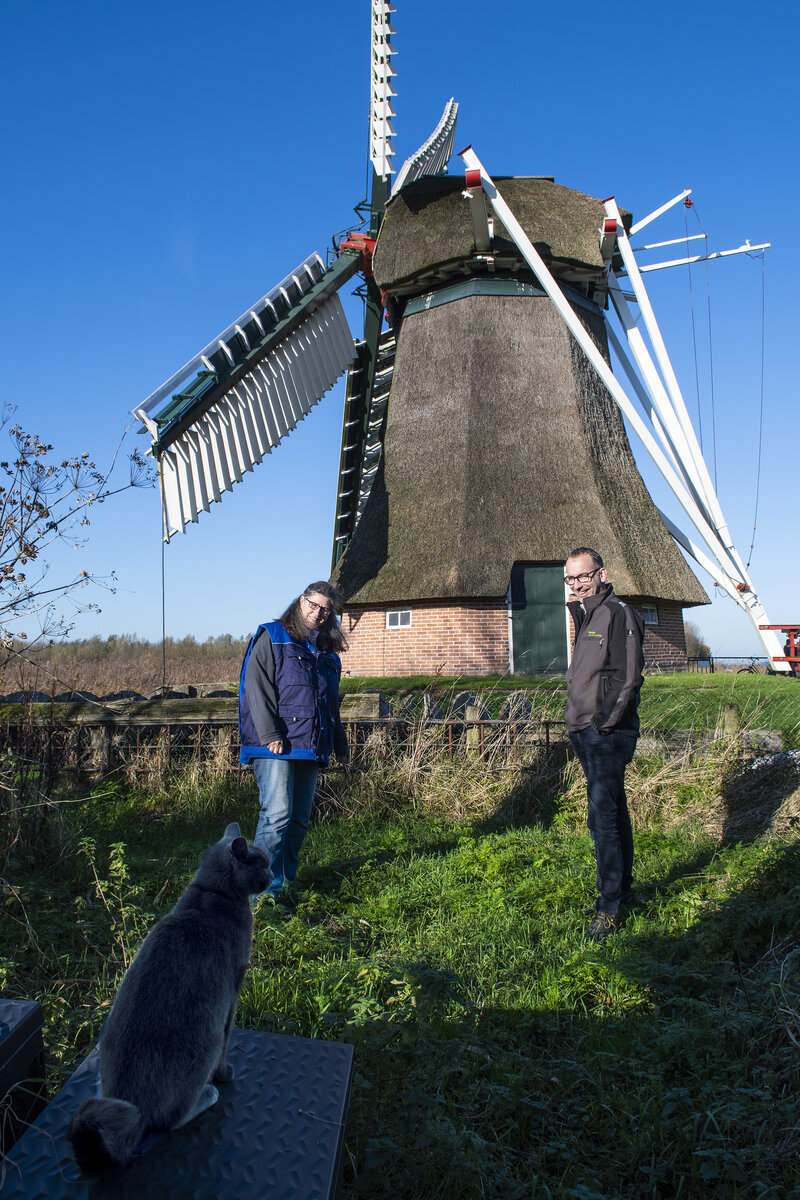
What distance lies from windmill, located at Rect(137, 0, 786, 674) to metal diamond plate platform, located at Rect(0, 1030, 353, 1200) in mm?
11033

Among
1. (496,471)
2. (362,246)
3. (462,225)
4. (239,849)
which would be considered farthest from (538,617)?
(239,849)

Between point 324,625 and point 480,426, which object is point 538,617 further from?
A: point 324,625

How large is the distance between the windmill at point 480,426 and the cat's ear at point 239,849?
1052cm

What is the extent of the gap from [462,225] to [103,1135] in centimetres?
1540

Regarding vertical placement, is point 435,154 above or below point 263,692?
above

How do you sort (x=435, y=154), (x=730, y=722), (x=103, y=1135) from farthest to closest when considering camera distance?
(x=435, y=154), (x=730, y=722), (x=103, y=1135)

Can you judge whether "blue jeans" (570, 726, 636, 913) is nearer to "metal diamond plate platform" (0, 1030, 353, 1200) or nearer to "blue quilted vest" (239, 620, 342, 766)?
"blue quilted vest" (239, 620, 342, 766)

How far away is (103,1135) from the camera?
45.1 inches

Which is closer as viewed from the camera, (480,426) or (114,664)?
(480,426)

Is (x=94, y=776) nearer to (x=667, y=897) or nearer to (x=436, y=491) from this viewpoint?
(x=667, y=897)

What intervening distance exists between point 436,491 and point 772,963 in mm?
11310

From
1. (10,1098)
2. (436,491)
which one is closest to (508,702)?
(10,1098)

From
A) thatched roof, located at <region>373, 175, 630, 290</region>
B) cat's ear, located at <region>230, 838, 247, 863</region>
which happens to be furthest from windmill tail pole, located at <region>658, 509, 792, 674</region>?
cat's ear, located at <region>230, 838, 247, 863</region>

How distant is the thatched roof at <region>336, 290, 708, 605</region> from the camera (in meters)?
13.1
